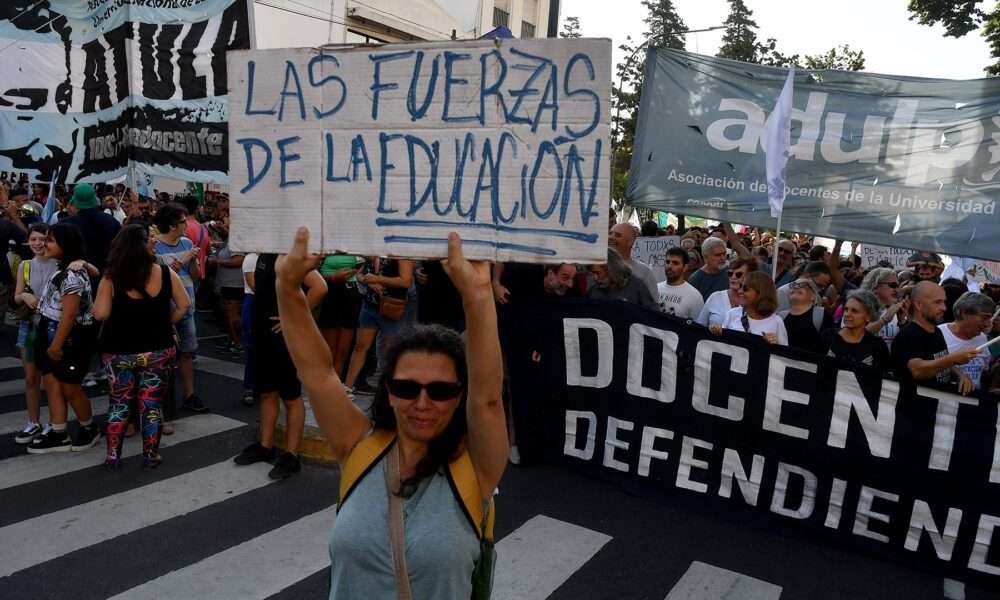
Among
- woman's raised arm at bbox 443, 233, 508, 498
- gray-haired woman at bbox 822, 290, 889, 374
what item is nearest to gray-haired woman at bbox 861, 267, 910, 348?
gray-haired woman at bbox 822, 290, 889, 374

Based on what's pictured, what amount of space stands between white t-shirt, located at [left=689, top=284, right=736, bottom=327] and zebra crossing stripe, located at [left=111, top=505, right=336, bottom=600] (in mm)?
3497

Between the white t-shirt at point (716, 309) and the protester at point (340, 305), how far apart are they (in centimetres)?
339

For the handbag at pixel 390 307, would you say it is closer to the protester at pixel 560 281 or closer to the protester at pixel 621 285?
the protester at pixel 560 281

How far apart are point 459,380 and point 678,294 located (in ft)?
16.6

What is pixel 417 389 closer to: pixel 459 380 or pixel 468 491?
pixel 459 380

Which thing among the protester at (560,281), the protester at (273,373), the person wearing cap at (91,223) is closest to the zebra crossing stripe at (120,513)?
the protester at (273,373)

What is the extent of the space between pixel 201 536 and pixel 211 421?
7.87 feet

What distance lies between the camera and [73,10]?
7516mm

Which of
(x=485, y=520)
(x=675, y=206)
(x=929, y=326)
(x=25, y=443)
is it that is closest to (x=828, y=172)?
(x=675, y=206)

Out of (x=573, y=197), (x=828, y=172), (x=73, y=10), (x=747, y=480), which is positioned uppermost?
(x=73, y=10)

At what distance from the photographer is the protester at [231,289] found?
353 inches

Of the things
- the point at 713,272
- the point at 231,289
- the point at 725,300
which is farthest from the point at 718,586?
the point at 231,289

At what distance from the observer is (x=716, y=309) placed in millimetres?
6328

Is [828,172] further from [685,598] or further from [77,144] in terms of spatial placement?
[77,144]
